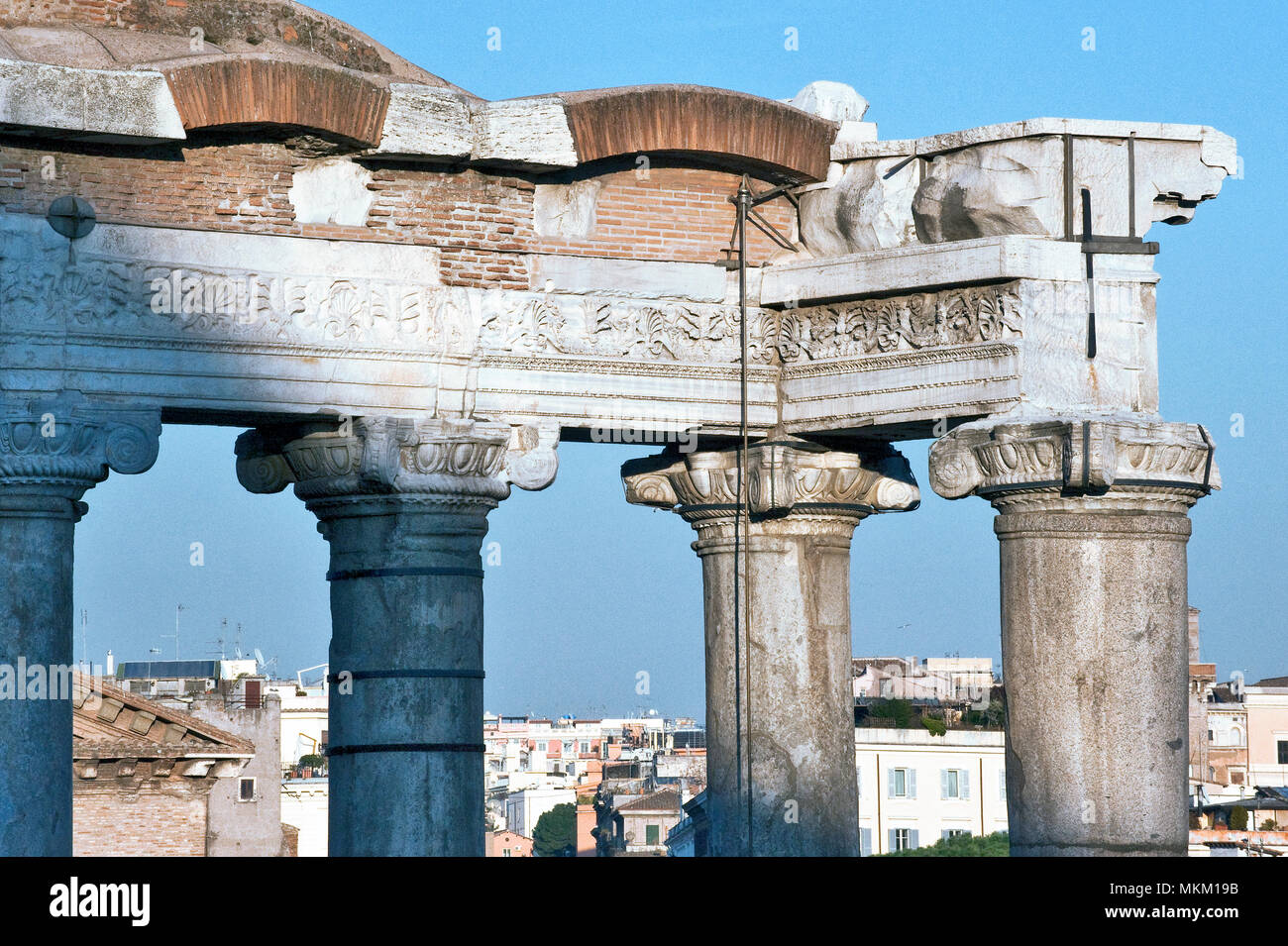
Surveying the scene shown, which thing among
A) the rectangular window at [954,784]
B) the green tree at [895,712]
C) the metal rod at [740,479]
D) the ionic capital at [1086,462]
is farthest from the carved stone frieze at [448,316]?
the rectangular window at [954,784]

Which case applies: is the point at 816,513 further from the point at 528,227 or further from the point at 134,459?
the point at 134,459

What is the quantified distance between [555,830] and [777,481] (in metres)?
84.1

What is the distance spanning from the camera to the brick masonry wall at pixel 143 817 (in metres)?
45.5

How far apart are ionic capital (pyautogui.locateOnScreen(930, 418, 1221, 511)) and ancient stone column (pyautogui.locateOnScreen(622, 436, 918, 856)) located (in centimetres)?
166

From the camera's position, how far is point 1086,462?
13.0m

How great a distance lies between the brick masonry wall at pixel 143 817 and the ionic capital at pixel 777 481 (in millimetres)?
31710

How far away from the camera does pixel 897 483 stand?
50.2 feet

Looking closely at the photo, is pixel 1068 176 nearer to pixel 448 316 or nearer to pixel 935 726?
pixel 448 316

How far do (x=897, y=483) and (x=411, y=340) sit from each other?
138 inches

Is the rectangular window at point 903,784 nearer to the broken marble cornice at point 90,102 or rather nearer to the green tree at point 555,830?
the green tree at point 555,830
